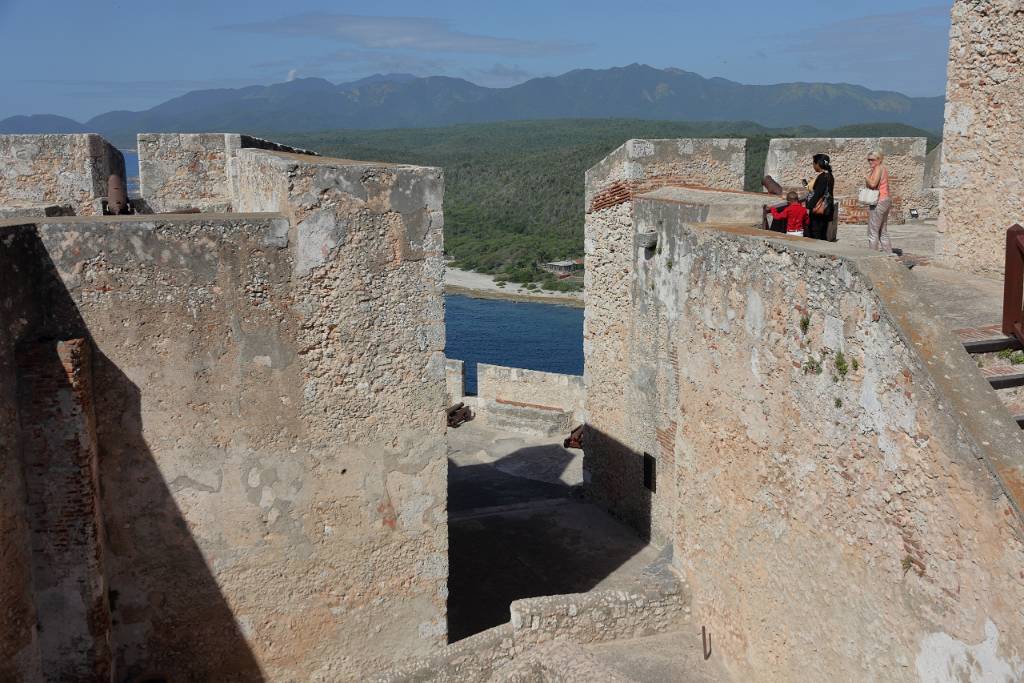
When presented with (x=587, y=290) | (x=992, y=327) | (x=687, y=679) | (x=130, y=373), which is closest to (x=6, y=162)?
(x=130, y=373)

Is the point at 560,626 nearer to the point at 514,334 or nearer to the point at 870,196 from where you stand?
the point at 870,196

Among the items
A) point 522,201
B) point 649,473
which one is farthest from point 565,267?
point 649,473

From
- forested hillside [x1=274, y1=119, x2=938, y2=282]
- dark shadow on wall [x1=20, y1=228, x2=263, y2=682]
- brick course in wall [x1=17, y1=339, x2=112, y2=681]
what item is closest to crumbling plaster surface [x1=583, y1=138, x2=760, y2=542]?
dark shadow on wall [x1=20, y1=228, x2=263, y2=682]

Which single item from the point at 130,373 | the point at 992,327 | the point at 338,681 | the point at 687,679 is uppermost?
the point at 992,327

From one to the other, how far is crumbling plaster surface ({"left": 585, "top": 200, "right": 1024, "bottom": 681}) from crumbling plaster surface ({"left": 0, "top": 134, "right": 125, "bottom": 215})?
24.3 ft

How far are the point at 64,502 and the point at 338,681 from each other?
2.68 meters

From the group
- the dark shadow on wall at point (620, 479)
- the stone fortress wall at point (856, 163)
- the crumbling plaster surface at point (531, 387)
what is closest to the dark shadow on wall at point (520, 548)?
the dark shadow on wall at point (620, 479)

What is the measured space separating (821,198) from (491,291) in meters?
50.2

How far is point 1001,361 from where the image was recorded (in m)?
5.57

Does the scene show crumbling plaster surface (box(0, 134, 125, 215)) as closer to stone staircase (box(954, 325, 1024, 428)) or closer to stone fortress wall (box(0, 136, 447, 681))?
stone fortress wall (box(0, 136, 447, 681))

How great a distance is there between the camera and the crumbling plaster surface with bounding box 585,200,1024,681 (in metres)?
4.44

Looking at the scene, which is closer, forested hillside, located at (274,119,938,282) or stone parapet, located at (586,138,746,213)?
stone parapet, located at (586,138,746,213)

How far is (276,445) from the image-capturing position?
7672mm

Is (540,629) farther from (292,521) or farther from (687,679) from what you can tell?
(292,521)
